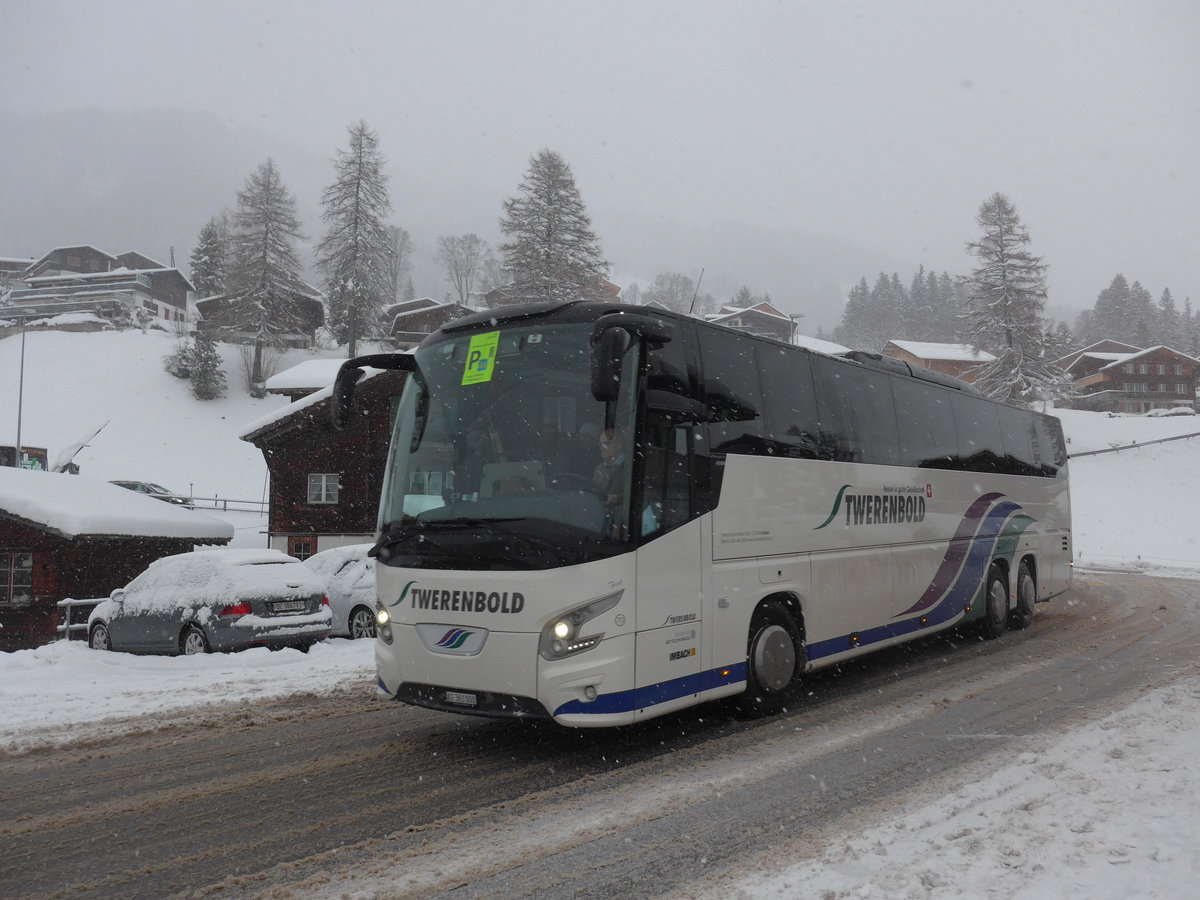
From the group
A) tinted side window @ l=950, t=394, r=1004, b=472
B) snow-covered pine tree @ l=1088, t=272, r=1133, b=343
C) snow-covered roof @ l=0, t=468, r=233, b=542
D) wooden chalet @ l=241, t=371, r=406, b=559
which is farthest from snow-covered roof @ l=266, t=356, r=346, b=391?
snow-covered pine tree @ l=1088, t=272, r=1133, b=343

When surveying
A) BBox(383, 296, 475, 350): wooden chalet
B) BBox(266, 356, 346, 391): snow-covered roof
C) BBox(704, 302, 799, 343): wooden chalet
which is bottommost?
BBox(266, 356, 346, 391): snow-covered roof

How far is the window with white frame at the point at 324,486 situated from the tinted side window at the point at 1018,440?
23.7 meters

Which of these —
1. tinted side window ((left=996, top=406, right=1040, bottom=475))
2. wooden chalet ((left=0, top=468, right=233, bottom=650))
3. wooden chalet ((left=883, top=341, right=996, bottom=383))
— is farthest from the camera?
wooden chalet ((left=883, top=341, right=996, bottom=383))

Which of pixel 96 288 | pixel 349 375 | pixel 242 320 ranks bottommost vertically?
pixel 349 375

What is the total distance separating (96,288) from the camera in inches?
Answer: 3607

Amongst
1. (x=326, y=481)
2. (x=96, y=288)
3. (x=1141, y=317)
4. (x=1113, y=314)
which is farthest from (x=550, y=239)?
(x=1113, y=314)

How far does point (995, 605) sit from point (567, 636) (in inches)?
342

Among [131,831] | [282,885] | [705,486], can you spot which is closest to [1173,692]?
[705,486]

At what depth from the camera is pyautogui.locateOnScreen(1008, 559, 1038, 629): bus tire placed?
488 inches

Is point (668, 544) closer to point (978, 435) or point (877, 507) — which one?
point (877, 507)

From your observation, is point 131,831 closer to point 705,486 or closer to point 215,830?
point 215,830

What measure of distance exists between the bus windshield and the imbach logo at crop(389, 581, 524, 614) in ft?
0.62

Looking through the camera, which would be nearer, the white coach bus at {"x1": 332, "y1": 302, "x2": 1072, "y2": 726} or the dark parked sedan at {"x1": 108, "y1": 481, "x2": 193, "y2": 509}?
the white coach bus at {"x1": 332, "y1": 302, "x2": 1072, "y2": 726}

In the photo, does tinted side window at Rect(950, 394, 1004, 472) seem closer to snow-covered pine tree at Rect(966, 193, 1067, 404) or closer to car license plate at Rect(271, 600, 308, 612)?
car license plate at Rect(271, 600, 308, 612)
